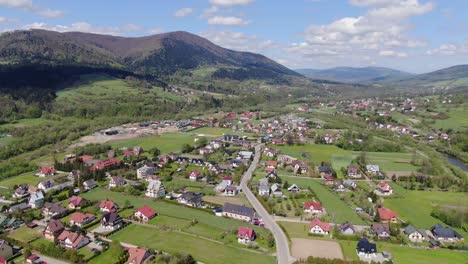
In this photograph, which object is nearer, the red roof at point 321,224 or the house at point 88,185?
the red roof at point 321,224

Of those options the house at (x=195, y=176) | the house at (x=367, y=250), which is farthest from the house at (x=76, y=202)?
the house at (x=367, y=250)

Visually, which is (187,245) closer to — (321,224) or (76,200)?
(321,224)

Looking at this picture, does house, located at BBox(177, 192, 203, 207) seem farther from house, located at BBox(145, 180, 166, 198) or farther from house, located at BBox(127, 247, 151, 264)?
house, located at BBox(127, 247, 151, 264)

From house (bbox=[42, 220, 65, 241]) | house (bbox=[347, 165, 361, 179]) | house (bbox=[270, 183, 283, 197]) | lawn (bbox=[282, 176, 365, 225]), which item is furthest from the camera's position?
house (bbox=[347, 165, 361, 179])

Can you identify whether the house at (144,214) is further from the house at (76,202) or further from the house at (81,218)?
the house at (76,202)

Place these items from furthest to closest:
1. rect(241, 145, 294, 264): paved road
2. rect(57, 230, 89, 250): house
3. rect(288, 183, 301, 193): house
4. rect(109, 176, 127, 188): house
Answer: rect(109, 176, 127, 188): house → rect(288, 183, 301, 193): house → rect(57, 230, 89, 250): house → rect(241, 145, 294, 264): paved road

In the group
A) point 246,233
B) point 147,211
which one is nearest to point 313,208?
point 246,233

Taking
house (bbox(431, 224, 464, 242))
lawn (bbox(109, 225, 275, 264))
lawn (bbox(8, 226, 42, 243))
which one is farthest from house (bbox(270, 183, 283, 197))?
→ lawn (bbox(8, 226, 42, 243))
